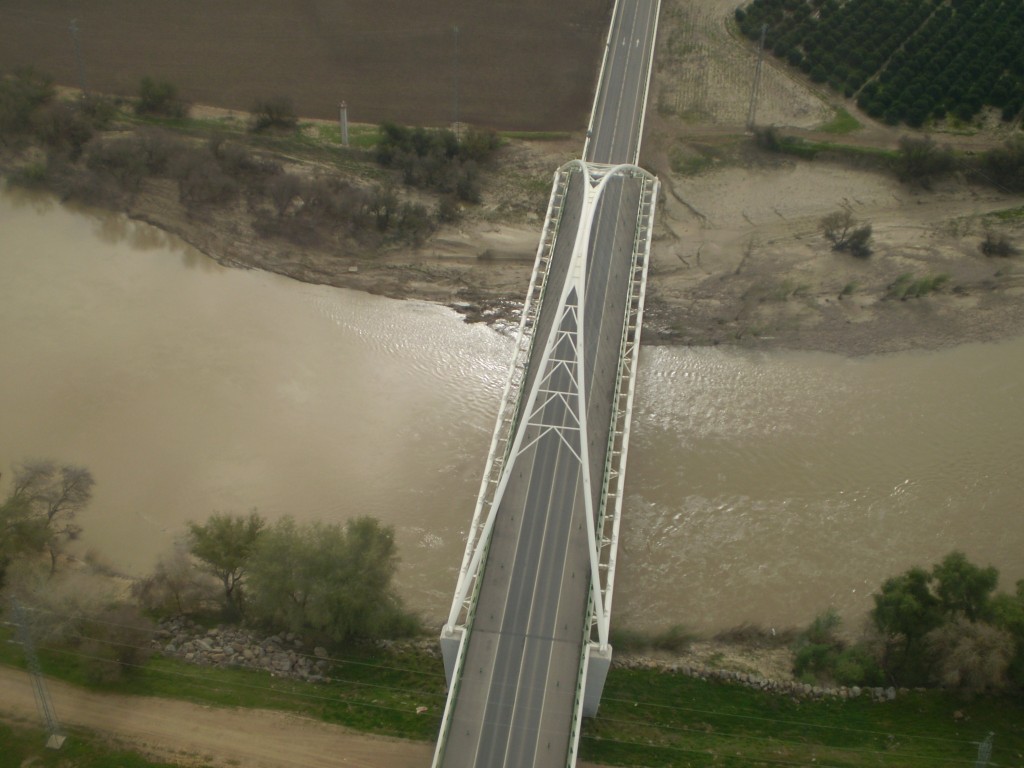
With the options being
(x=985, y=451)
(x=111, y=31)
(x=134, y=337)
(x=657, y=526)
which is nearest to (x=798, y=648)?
(x=657, y=526)

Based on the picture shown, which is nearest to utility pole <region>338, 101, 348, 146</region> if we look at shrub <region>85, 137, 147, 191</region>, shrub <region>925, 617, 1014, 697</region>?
shrub <region>85, 137, 147, 191</region>

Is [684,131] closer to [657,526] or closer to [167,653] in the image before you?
[657,526]

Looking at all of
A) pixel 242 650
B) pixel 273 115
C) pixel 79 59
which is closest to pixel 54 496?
pixel 242 650

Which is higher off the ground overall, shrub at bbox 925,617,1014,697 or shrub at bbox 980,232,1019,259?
shrub at bbox 980,232,1019,259

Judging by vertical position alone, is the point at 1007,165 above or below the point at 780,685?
above

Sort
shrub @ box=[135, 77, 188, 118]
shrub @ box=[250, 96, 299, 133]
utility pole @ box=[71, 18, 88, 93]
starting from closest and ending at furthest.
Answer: shrub @ box=[250, 96, 299, 133] → shrub @ box=[135, 77, 188, 118] → utility pole @ box=[71, 18, 88, 93]

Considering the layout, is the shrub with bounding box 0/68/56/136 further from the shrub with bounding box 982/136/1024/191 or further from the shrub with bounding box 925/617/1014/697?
the shrub with bounding box 982/136/1024/191

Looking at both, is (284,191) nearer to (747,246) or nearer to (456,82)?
(456,82)
